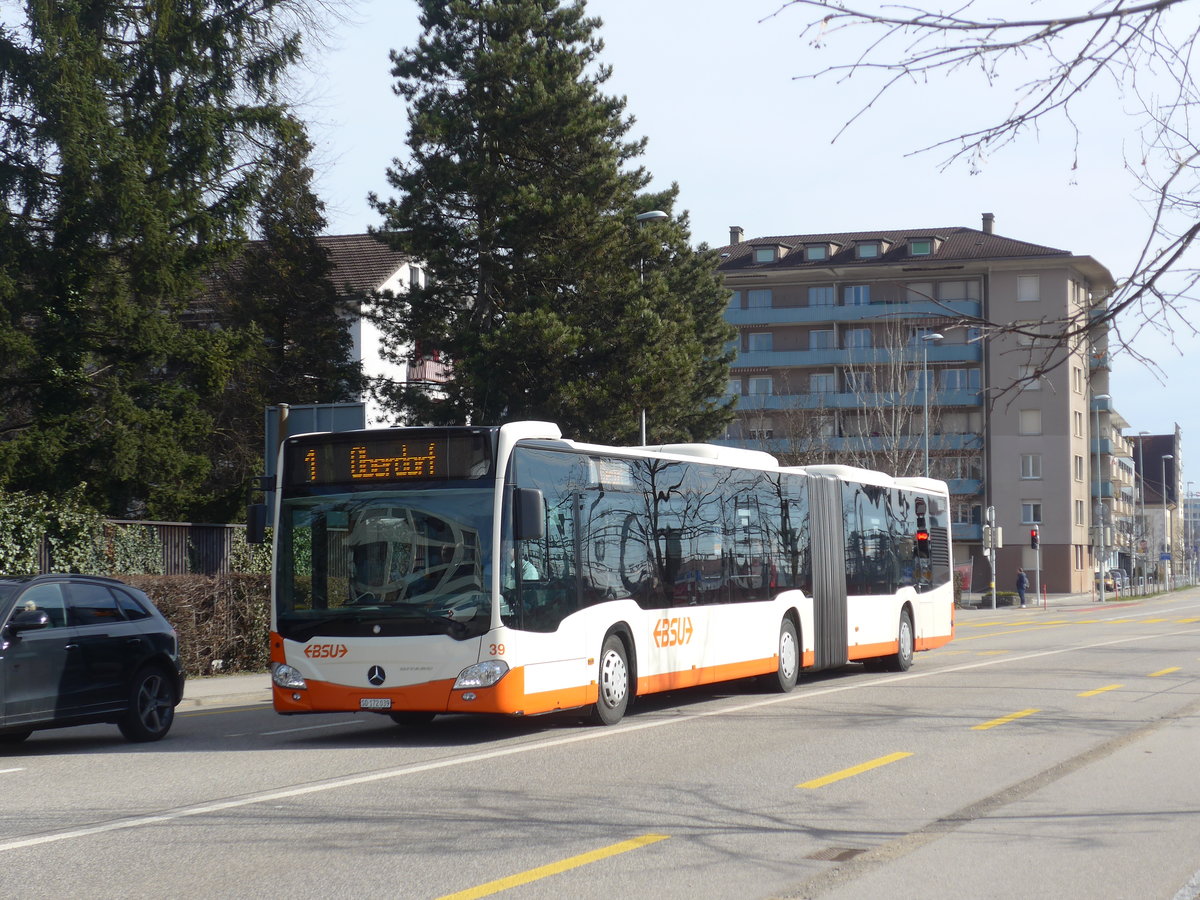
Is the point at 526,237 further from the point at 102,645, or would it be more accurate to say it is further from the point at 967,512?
the point at 967,512

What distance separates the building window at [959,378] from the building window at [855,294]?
681 cm

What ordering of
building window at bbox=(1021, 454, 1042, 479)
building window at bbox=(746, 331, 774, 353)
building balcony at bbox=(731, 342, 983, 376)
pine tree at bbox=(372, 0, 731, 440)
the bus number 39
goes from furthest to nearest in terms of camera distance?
building window at bbox=(746, 331, 774, 353) → building window at bbox=(1021, 454, 1042, 479) → building balcony at bbox=(731, 342, 983, 376) → pine tree at bbox=(372, 0, 731, 440) → the bus number 39

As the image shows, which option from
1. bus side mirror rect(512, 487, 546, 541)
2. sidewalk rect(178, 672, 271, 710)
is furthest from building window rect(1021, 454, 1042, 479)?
bus side mirror rect(512, 487, 546, 541)

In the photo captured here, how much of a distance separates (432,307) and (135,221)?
10.7 meters

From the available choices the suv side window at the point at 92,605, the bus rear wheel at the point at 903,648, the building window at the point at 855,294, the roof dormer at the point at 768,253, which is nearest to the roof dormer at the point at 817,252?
the roof dormer at the point at 768,253

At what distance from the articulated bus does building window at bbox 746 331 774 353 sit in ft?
237

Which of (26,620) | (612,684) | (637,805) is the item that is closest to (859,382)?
(612,684)

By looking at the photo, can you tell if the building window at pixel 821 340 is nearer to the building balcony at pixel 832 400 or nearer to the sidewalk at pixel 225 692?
the building balcony at pixel 832 400

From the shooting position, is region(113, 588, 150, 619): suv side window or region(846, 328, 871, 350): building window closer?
region(113, 588, 150, 619): suv side window

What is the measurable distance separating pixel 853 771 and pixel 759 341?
78.8m

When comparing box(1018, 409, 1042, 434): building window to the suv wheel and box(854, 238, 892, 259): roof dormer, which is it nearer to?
box(854, 238, 892, 259): roof dormer

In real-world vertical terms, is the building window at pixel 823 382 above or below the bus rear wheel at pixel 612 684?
above

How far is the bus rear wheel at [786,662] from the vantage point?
1819cm

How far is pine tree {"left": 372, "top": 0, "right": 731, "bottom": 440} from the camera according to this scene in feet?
112
